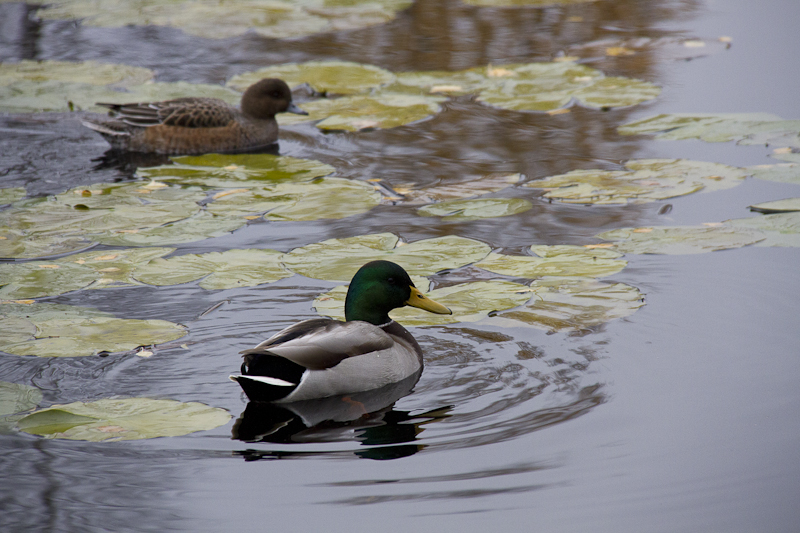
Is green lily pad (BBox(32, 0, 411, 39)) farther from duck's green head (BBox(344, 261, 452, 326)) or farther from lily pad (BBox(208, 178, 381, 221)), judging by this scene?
duck's green head (BBox(344, 261, 452, 326))

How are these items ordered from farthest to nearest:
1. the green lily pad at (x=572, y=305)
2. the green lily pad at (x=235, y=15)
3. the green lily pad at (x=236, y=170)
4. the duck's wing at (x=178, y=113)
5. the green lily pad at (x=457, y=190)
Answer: the green lily pad at (x=235, y=15) < the duck's wing at (x=178, y=113) < the green lily pad at (x=236, y=170) < the green lily pad at (x=457, y=190) < the green lily pad at (x=572, y=305)

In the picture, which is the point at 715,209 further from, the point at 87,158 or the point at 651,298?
the point at 87,158

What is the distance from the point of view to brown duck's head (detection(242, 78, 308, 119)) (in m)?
7.75

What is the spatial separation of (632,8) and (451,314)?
8.73 m

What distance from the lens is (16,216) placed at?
6.12m

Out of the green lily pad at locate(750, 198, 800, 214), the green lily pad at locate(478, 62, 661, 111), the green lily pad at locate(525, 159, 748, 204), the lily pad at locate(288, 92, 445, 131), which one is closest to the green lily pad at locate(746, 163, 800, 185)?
the green lily pad at locate(525, 159, 748, 204)

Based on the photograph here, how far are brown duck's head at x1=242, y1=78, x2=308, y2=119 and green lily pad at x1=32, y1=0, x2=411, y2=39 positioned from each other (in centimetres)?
356

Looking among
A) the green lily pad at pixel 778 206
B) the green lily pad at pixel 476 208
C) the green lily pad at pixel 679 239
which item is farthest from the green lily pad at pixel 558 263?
the green lily pad at pixel 778 206

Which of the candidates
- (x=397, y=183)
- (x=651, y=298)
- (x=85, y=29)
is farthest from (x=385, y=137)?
(x=85, y=29)

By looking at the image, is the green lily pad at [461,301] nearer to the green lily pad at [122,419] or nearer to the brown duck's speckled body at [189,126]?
the green lily pad at [122,419]

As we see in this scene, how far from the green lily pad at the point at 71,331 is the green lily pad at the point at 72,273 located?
0.64ft

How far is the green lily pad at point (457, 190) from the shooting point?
6422 mm

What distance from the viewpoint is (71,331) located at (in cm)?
448

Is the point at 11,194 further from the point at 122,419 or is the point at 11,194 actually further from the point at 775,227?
the point at 775,227
